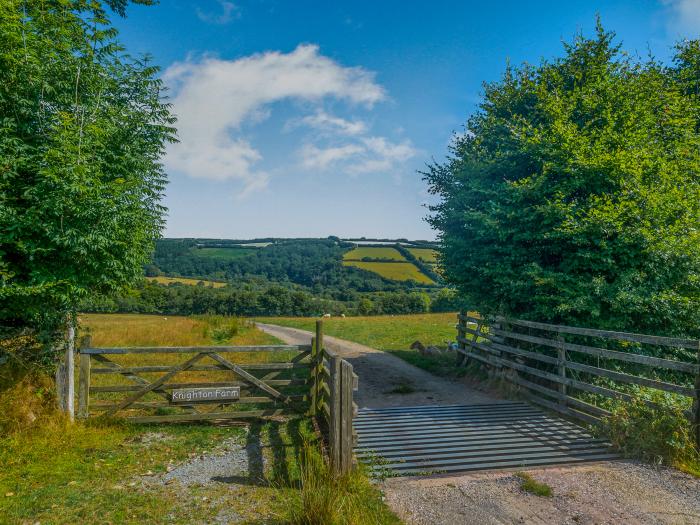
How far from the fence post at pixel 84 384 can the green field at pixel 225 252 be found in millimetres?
81508

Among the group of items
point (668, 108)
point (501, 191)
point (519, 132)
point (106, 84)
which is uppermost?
point (668, 108)

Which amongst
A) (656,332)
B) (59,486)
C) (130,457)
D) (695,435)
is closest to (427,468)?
(695,435)

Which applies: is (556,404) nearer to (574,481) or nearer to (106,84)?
(574,481)

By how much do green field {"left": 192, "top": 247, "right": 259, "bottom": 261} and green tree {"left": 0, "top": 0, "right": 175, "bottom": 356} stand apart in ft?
269

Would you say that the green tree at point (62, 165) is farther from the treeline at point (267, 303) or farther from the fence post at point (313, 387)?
the treeline at point (267, 303)

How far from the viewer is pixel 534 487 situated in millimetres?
5398

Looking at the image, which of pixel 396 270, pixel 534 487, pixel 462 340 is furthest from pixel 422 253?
pixel 534 487

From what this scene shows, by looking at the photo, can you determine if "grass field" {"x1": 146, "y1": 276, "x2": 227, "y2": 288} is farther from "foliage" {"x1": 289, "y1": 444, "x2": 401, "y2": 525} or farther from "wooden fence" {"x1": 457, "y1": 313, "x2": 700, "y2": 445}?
"foliage" {"x1": 289, "y1": 444, "x2": 401, "y2": 525}

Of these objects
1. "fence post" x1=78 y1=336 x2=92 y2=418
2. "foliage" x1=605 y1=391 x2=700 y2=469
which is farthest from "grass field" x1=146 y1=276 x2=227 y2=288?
"foliage" x1=605 y1=391 x2=700 y2=469

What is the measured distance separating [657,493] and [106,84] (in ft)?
33.8

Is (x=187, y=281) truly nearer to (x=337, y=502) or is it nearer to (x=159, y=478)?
(x=159, y=478)

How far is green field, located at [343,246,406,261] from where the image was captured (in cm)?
8156

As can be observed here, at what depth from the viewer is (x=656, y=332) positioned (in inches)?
399

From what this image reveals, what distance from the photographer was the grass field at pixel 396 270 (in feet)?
234
